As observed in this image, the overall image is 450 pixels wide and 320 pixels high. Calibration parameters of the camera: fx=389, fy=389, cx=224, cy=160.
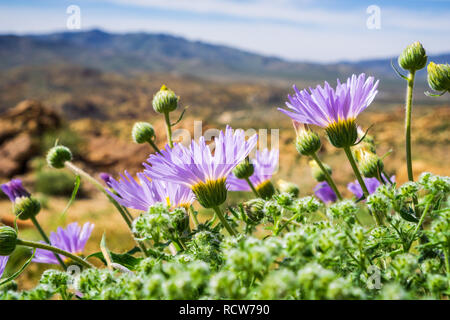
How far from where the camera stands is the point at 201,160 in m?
1.16

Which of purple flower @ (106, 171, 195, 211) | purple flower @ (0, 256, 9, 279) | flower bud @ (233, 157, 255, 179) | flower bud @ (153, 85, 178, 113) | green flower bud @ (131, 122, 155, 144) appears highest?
flower bud @ (153, 85, 178, 113)

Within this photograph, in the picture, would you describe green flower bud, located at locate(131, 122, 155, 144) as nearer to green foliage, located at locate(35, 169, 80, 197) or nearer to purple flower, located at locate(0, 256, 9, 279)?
purple flower, located at locate(0, 256, 9, 279)

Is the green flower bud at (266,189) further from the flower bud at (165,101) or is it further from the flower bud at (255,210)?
the flower bud at (255,210)

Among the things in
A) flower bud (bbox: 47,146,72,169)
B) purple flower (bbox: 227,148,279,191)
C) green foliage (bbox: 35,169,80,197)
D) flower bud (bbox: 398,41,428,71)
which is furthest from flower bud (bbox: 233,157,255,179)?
green foliage (bbox: 35,169,80,197)

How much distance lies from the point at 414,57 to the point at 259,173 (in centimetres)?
87

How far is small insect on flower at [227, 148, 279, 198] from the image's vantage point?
1.89 m

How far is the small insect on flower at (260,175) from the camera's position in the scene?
189cm

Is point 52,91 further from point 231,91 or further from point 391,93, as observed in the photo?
point 391,93

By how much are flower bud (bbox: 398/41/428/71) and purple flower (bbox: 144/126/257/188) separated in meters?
0.73

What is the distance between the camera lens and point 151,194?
4.33 ft

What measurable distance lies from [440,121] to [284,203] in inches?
718

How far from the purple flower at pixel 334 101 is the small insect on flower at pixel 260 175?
0.56m

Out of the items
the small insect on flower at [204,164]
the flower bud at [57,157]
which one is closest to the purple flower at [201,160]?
the small insect on flower at [204,164]
